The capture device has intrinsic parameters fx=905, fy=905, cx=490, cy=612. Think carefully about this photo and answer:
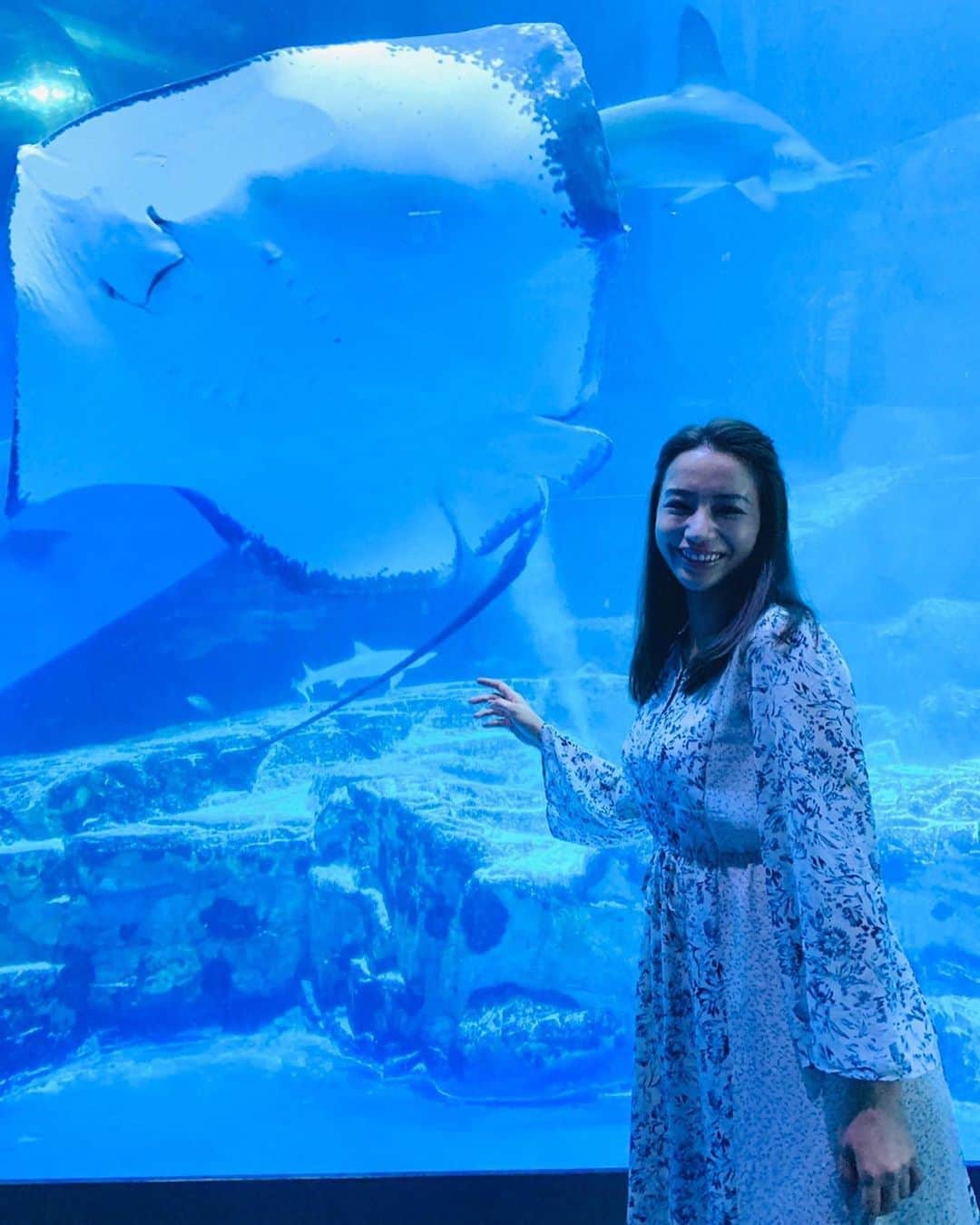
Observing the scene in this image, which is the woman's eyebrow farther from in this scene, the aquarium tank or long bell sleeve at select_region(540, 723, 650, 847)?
the aquarium tank

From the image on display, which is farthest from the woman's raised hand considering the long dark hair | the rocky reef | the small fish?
the small fish

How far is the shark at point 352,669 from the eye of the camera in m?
3.45

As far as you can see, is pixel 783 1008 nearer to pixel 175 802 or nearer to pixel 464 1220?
pixel 464 1220

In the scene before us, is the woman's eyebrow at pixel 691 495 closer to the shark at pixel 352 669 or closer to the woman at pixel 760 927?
the woman at pixel 760 927

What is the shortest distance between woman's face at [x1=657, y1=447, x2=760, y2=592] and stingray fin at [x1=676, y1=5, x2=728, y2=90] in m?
2.86

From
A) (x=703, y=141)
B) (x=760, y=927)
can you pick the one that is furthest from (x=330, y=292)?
(x=760, y=927)

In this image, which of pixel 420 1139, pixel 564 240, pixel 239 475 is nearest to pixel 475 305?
pixel 564 240

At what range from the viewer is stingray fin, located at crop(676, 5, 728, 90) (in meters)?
3.29

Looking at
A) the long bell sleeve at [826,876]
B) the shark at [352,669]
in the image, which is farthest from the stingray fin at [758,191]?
the long bell sleeve at [826,876]

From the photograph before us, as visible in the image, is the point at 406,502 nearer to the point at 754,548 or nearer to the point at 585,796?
the point at 585,796

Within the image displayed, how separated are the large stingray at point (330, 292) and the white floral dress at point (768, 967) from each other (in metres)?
2.00

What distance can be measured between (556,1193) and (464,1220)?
0.24 meters

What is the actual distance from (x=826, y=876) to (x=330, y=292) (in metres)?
2.47

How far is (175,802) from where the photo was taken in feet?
11.3
